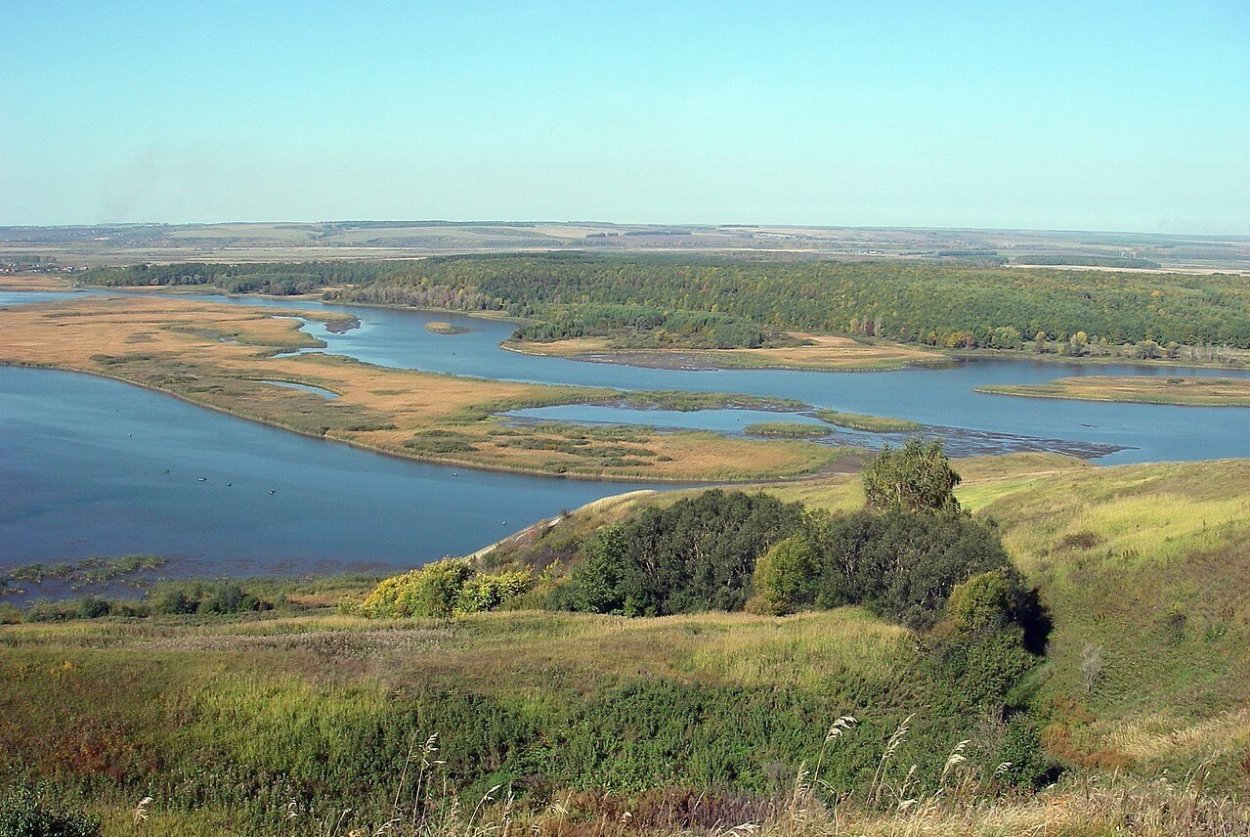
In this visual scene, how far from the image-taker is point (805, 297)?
103500mm

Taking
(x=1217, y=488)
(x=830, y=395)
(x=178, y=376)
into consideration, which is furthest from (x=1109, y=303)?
(x=1217, y=488)

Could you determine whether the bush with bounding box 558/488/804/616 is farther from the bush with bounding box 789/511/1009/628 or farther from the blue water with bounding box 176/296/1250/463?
the blue water with bounding box 176/296/1250/463

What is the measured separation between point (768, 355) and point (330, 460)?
137ft

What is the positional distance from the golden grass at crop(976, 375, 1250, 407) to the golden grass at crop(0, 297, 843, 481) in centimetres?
2297

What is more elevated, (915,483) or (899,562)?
(915,483)

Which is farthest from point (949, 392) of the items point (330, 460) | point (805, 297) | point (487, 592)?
point (487, 592)

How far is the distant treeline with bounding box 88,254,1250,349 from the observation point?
8756 centimetres

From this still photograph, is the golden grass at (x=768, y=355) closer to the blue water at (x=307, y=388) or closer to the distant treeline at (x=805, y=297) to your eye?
the distant treeline at (x=805, y=297)

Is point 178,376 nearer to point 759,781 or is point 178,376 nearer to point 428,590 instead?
point 428,590

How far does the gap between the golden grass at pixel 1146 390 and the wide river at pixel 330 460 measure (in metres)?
1.83

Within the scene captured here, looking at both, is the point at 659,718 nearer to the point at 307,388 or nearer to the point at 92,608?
the point at 92,608

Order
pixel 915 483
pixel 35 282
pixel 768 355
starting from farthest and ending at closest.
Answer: pixel 35 282, pixel 768 355, pixel 915 483

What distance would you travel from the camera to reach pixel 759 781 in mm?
9859

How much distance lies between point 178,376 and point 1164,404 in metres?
51.5
